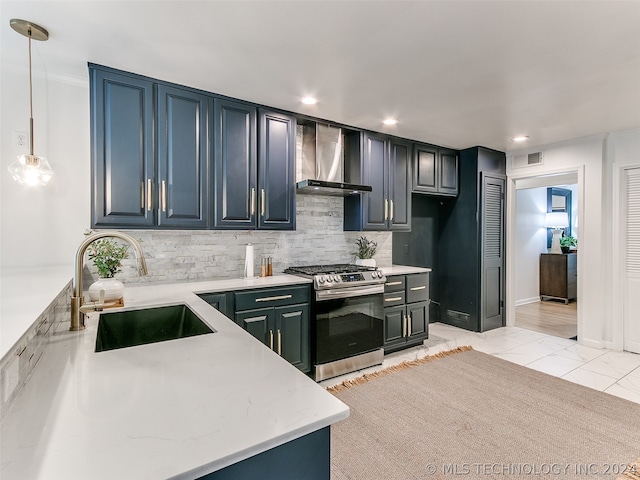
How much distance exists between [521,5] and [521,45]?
416 millimetres

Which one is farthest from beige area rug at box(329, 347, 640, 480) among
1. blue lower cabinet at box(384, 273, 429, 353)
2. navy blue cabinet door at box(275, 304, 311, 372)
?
blue lower cabinet at box(384, 273, 429, 353)

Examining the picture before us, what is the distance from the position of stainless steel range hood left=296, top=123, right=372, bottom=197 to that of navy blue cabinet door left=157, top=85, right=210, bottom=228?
3.44 ft

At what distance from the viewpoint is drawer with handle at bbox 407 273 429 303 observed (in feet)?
12.6

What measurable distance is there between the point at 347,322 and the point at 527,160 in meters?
3.47

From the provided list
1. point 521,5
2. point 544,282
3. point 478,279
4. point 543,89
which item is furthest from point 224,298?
point 544,282

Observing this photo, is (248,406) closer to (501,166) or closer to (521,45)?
(521,45)

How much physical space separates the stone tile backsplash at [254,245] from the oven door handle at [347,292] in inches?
27.7

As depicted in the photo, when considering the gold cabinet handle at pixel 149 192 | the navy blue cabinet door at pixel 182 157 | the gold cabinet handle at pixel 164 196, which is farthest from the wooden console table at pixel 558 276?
the gold cabinet handle at pixel 149 192

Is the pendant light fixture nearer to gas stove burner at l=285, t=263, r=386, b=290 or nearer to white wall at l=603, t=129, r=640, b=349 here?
gas stove burner at l=285, t=263, r=386, b=290

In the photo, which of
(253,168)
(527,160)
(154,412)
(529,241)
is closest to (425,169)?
(527,160)

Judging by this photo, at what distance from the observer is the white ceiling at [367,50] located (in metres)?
1.73

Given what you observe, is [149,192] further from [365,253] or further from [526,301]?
[526,301]

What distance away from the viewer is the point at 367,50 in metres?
2.10

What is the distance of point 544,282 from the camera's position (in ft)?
22.1
